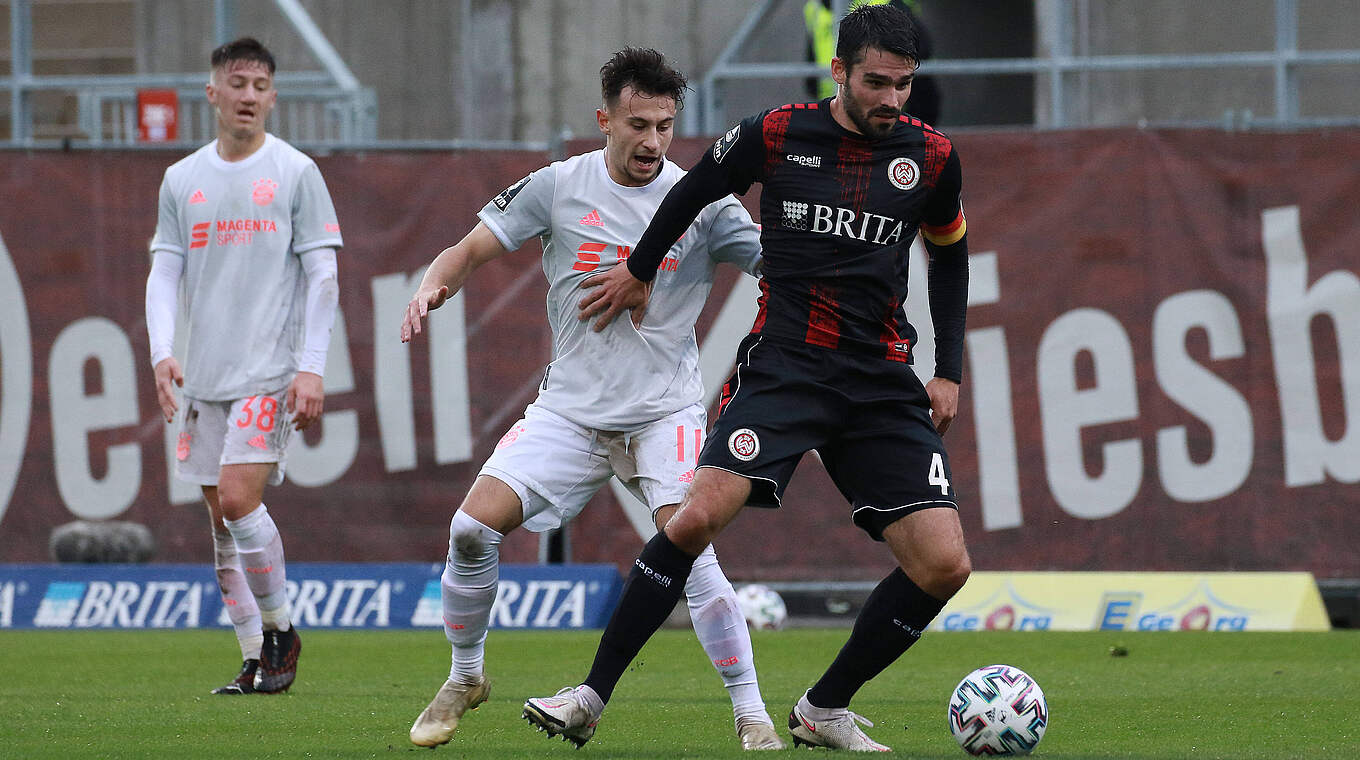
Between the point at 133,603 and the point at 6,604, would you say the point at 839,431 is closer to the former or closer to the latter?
the point at 133,603

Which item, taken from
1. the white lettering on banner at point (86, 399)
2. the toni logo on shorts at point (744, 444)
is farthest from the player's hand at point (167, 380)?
the white lettering on banner at point (86, 399)

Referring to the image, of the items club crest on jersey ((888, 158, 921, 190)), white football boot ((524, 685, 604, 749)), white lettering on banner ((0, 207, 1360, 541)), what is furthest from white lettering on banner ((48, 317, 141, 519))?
club crest on jersey ((888, 158, 921, 190))

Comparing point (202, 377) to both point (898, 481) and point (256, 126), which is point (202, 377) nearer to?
point (256, 126)

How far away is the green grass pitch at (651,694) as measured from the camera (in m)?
5.61

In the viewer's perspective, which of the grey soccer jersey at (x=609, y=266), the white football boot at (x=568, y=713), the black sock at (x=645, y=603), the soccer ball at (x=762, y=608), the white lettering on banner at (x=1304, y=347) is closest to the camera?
the white football boot at (x=568, y=713)

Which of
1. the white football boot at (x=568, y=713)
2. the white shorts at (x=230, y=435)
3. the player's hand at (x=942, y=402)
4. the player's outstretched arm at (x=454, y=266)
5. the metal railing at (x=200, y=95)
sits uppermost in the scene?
the metal railing at (x=200, y=95)

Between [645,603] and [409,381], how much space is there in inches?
242

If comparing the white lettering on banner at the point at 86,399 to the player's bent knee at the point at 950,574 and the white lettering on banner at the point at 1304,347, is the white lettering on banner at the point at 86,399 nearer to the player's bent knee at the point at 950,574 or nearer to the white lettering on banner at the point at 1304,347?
the white lettering on banner at the point at 1304,347

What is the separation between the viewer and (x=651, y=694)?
7332mm

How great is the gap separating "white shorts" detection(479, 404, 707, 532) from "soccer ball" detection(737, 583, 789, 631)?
4750 millimetres

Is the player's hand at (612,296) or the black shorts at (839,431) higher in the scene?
the player's hand at (612,296)

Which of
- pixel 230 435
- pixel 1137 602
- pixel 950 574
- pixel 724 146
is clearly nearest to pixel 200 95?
pixel 230 435

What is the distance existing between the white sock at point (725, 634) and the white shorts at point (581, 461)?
0.26 metres

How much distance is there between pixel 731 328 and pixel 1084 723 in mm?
5184
